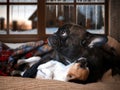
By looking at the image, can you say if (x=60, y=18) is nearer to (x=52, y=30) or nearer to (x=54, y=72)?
(x=52, y=30)

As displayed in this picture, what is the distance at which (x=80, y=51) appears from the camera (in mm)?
2174

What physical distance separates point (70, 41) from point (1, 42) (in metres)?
0.82

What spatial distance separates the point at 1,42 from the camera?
8.62ft

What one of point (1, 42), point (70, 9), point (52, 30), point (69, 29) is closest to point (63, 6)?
point (70, 9)

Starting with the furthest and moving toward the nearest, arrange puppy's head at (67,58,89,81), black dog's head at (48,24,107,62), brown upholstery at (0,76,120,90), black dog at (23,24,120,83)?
1. black dog's head at (48,24,107,62)
2. black dog at (23,24,120,83)
3. puppy's head at (67,58,89,81)
4. brown upholstery at (0,76,120,90)

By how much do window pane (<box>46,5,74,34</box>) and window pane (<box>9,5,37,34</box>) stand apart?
0.16m

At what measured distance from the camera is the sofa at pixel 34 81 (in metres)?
Answer: 1.24

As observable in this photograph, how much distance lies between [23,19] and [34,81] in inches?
62.7

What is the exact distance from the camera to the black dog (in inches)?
79.1

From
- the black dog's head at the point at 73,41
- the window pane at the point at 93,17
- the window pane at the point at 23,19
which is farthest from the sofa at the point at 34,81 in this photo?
the window pane at the point at 93,17

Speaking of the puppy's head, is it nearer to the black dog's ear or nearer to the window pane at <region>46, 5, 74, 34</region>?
the black dog's ear

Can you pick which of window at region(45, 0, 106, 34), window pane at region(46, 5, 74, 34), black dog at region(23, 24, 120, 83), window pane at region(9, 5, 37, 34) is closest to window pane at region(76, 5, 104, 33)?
window at region(45, 0, 106, 34)

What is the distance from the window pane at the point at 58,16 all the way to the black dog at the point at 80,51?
399 millimetres

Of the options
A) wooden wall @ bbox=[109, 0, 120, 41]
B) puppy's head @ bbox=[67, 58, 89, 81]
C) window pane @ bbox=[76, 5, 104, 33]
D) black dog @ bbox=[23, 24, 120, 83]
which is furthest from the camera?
window pane @ bbox=[76, 5, 104, 33]
